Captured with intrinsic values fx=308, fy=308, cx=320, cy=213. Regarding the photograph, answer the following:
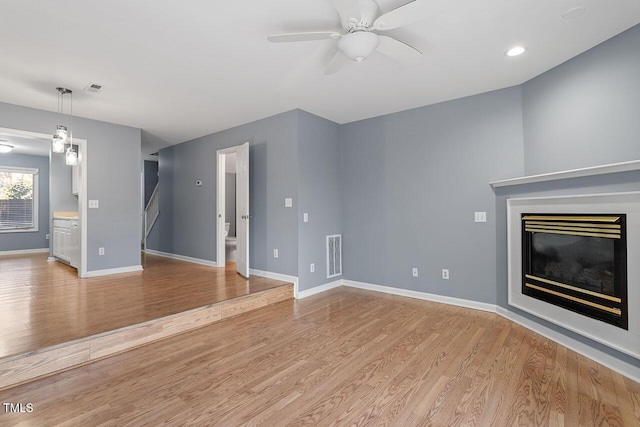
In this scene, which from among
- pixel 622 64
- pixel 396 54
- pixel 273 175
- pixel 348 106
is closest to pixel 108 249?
pixel 273 175

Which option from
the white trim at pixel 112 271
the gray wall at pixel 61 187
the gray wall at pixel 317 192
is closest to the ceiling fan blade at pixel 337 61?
the gray wall at pixel 317 192

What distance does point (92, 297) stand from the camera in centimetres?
355

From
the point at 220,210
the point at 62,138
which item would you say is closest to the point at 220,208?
the point at 220,210

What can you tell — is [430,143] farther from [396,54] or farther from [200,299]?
[200,299]

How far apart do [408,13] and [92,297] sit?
13.7 feet

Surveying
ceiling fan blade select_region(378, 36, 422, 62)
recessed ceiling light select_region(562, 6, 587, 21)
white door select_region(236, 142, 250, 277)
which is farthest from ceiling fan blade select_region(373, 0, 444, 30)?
white door select_region(236, 142, 250, 277)

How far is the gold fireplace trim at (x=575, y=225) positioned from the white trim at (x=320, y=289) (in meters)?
2.65

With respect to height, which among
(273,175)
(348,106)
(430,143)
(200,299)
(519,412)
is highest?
(348,106)

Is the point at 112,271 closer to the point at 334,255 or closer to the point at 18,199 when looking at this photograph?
the point at 334,255

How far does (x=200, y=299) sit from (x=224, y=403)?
174 centimetres

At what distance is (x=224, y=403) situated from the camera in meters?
1.92

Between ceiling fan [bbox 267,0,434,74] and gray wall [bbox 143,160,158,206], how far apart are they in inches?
281

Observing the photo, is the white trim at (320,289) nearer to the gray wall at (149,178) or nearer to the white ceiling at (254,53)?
the white ceiling at (254,53)

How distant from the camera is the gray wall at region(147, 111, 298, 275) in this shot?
14.2ft
